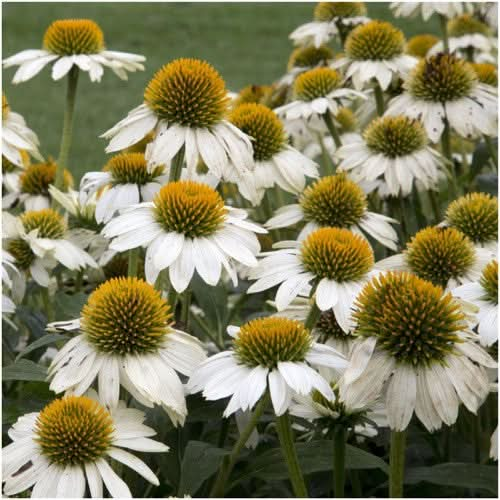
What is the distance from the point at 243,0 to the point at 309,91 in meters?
5.65

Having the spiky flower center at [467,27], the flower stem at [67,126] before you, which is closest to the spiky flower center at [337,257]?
the flower stem at [67,126]

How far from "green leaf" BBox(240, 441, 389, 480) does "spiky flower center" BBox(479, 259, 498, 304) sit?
24cm

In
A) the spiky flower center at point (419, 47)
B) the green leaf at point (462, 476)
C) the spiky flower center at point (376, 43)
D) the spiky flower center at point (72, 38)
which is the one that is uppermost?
the spiky flower center at point (419, 47)

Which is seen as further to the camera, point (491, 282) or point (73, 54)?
point (73, 54)

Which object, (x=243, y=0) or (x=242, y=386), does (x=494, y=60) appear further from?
(x=243, y=0)

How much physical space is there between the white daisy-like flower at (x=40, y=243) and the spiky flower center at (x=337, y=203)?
350 mm

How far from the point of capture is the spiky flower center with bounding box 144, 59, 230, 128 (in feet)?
4.32

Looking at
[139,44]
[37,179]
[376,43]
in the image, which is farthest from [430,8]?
[139,44]

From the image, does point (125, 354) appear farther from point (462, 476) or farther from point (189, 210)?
point (462, 476)

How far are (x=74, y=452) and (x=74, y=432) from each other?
2 centimetres

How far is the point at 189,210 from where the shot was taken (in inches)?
46.0

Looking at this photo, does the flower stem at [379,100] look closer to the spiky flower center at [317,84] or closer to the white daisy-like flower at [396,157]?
the spiky flower center at [317,84]

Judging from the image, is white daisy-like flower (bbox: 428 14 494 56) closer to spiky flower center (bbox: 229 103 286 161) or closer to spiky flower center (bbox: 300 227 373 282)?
spiky flower center (bbox: 229 103 286 161)

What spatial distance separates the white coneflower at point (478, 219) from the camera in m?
1.44
